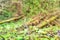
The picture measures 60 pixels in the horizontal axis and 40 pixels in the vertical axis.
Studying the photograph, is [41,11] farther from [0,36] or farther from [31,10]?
[0,36]

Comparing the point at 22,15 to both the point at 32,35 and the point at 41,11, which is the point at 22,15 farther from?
the point at 32,35

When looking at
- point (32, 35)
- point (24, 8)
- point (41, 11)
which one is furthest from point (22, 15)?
point (32, 35)

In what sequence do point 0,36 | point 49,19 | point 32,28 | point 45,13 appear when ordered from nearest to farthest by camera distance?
point 0,36 → point 32,28 → point 49,19 → point 45,13

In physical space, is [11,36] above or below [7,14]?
below

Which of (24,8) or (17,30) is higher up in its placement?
(24,8)

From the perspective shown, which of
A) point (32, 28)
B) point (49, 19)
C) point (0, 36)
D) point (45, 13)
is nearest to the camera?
point (0, 36)

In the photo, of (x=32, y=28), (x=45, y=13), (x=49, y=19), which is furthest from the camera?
(x=45, y=13)

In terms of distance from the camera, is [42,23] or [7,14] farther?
[7,14]

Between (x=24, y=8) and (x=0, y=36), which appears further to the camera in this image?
(x=24, y=8)

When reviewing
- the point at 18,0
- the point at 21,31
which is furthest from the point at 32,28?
the point at 18,0
